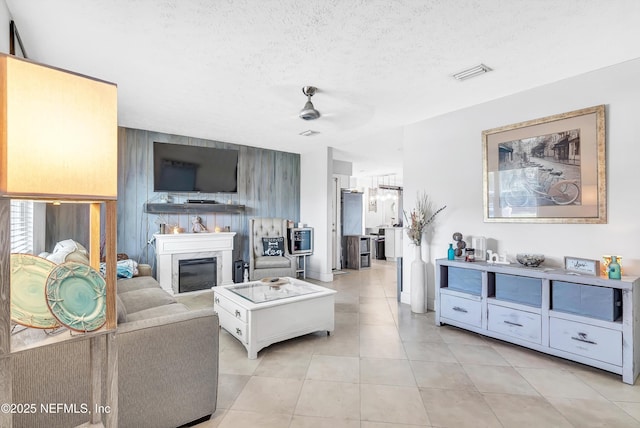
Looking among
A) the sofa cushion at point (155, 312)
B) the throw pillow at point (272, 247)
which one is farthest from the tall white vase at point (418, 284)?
the sofa cushion at point (155, 312)

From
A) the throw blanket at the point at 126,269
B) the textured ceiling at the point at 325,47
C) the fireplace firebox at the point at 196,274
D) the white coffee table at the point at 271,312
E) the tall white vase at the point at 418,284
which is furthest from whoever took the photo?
the fireplace firebox at the point at 196,274

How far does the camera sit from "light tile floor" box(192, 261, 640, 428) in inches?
72.1

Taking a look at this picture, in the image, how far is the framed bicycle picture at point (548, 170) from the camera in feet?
8.65

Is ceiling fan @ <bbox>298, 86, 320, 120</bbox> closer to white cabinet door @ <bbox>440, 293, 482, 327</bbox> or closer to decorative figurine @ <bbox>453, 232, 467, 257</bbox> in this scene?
decorative figurine @ <bbox>453, 232, 467, 257</bbox>

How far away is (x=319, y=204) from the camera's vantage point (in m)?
5.73

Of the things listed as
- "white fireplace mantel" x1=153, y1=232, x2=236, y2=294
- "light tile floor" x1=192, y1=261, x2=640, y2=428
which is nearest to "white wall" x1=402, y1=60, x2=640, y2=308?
"light tile floor" x1=192, y1=261, x2=640, y2=428

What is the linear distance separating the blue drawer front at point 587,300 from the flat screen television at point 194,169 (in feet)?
15.1

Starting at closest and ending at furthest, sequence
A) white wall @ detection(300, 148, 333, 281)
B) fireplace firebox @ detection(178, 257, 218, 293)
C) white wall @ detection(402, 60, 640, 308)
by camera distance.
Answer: white wall @ detection(402, 60, 640, 308), fireplace firebox @ detection(178, 257, 218, 293), white wall @ detection(300, 148, 333, 281)

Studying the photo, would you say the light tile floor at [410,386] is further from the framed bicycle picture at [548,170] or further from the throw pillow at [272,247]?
the throw pillow at [272,247]

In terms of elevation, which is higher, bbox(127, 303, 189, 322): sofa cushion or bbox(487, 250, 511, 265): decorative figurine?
bbox(487, 250, 511, 265): decorative figurine

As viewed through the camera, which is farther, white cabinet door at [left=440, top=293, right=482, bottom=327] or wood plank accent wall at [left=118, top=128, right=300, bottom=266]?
wood plank accent wall at [left=118, top=128, right=300, bottom=266]

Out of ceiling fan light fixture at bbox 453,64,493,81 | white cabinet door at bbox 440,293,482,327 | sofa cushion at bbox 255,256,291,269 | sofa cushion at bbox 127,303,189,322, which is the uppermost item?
ceiling fan light fixture at bbox 453,64,493,81

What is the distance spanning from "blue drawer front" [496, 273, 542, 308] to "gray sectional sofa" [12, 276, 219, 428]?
252 centimetres

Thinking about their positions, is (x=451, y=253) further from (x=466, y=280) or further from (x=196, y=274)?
(x=196, y=274)
